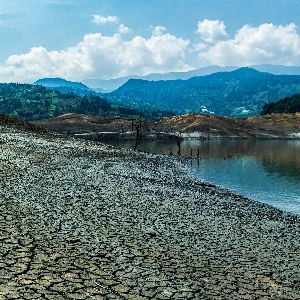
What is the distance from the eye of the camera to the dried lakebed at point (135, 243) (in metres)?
14.1

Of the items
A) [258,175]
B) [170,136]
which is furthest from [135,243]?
[170,136]

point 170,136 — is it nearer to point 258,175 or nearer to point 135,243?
point 258,175

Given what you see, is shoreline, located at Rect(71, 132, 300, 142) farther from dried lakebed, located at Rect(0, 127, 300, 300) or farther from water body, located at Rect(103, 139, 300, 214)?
dried lakebed, located at Rect(0, 127, 300, 300)

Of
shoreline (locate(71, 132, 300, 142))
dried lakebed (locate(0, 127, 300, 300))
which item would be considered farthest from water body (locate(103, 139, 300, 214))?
shoreline (locate(71, 132, 300, 142))

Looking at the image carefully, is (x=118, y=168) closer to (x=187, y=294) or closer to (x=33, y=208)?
(x=33, y=208)

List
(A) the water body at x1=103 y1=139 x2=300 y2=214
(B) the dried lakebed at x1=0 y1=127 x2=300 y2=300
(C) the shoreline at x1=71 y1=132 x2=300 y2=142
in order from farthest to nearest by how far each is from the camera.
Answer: (C) the shoreline at x1=71 y1=132 x2=300 y2=142, (A) the water body at x1=103 y1=139 x2=300 y2=214, (B) the dried lakebed at x1=0 y1=127 x2=300 y2=300

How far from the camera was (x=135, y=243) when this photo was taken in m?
20.1

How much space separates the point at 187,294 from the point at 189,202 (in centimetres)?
2127

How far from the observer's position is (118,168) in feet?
184

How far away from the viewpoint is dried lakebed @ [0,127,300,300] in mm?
14055

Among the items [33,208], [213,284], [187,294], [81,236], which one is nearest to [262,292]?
[213,284]

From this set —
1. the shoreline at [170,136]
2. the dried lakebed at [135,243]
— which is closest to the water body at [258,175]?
the dried lakebed at [135,243]

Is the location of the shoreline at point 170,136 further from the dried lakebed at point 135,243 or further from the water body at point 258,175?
the dried lakebed at point 135,243

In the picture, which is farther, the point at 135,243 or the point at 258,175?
the point at 258,175
